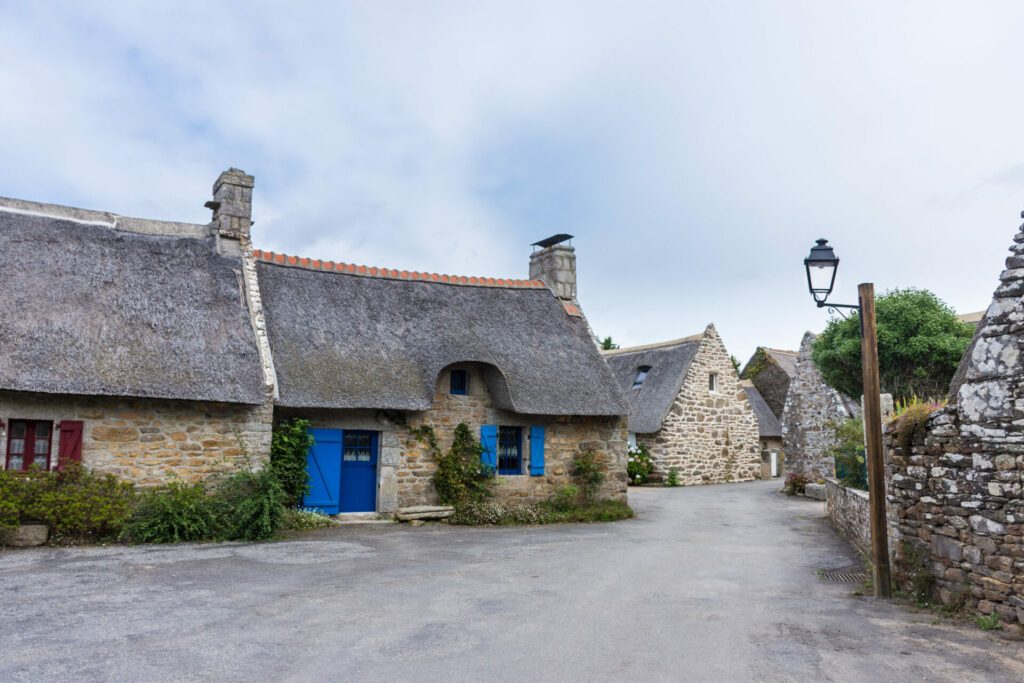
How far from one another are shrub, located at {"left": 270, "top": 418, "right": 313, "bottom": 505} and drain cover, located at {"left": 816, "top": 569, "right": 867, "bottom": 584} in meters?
7.92

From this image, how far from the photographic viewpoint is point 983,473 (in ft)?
21.1

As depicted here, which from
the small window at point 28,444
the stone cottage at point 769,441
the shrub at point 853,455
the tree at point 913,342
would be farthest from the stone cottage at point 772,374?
the small window at point 28,444

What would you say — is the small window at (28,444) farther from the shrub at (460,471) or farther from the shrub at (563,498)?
the shrub at (563,498)

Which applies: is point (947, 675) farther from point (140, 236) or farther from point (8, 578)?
point (140, 236)

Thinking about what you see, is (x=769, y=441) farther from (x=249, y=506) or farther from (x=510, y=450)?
(x=249, y=506)

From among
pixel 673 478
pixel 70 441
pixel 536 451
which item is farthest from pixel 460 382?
pixel 673 478

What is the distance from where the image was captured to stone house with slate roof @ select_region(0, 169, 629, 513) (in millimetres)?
10648

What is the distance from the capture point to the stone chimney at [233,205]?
1362 centimetres

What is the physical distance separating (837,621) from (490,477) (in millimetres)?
7930

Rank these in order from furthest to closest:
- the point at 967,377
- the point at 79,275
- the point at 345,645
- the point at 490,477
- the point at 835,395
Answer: the point at 835,395 < the point at 490,477 < the point at 79,275 < the point at 967,377 < the point at 345,645

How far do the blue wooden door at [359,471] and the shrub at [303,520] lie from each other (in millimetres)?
724

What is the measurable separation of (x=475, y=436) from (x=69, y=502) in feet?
21.8

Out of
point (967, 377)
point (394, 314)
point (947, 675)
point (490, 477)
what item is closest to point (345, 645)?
point (947, 675)

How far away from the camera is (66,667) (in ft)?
16.6
